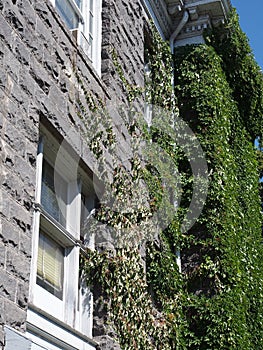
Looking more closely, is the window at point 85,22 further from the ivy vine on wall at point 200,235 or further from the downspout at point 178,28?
the downspout at point 178,28

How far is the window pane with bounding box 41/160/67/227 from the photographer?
19.6ft

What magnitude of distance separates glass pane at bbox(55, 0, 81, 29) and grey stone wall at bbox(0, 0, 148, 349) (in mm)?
504

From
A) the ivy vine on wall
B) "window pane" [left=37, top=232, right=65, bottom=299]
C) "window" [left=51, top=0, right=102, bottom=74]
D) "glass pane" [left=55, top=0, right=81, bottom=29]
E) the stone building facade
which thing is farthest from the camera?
"window" [left=51, top=0, right=102, bottom=74]

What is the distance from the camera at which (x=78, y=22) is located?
24.7 ft

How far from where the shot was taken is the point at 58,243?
6043mm

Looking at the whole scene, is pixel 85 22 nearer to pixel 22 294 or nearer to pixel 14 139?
pixel 14 139

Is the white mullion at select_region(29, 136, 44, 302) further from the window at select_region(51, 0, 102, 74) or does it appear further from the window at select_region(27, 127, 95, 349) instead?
the window at select_region(51, 0, 102, 74)

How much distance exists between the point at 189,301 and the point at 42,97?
4071 mm

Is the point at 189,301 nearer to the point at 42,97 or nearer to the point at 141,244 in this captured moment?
the point at 141,244

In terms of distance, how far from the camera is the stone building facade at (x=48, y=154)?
15.7 feet

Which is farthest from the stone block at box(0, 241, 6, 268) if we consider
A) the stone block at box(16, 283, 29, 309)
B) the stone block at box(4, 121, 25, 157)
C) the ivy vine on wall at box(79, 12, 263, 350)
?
the ivy vine on wall at box(79, 12, 263, 350)

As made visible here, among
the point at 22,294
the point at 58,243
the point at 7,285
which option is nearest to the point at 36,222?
the point at 58,243

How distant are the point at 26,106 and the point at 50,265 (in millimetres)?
1370

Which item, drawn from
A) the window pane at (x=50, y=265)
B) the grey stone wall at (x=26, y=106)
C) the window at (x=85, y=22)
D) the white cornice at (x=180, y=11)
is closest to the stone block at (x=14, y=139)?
the grey stone wall at (x=26, y=106)
